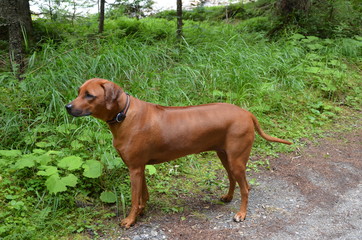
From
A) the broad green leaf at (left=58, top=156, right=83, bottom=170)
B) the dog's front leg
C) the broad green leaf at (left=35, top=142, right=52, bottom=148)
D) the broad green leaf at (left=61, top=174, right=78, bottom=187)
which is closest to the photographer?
the dog's front leg

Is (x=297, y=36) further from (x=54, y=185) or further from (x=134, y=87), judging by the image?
(x=54, y=185)

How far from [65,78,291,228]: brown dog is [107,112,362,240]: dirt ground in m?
0.19

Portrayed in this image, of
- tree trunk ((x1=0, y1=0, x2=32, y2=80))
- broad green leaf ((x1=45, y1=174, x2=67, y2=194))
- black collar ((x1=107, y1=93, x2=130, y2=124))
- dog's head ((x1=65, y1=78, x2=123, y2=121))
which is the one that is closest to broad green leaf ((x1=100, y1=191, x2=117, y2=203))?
broad green leaf ((x1=45, y1=174, x2=67, y2=194))

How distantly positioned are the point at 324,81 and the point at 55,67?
4.96m

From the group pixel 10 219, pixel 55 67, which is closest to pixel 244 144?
pixel 10 219

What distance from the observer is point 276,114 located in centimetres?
602

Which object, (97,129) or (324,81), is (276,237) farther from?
(324,81)

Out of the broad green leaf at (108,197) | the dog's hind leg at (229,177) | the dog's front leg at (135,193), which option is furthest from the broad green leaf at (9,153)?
the dog's hind leg at (229,177)

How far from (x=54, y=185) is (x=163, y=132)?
1132 mm

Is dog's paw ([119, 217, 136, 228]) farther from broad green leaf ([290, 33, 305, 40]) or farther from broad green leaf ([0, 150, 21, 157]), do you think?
broad green leaf ([290, 33, 305, 40])

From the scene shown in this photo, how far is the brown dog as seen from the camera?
311 centimetres

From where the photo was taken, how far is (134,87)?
530cm

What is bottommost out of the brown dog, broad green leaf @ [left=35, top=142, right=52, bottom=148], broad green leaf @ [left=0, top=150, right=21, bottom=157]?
broad green leaf @ [left=35, top=142, right=52, bottom=148]

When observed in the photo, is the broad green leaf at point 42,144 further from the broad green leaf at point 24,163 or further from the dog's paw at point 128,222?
the dog's paw at point 128,222
